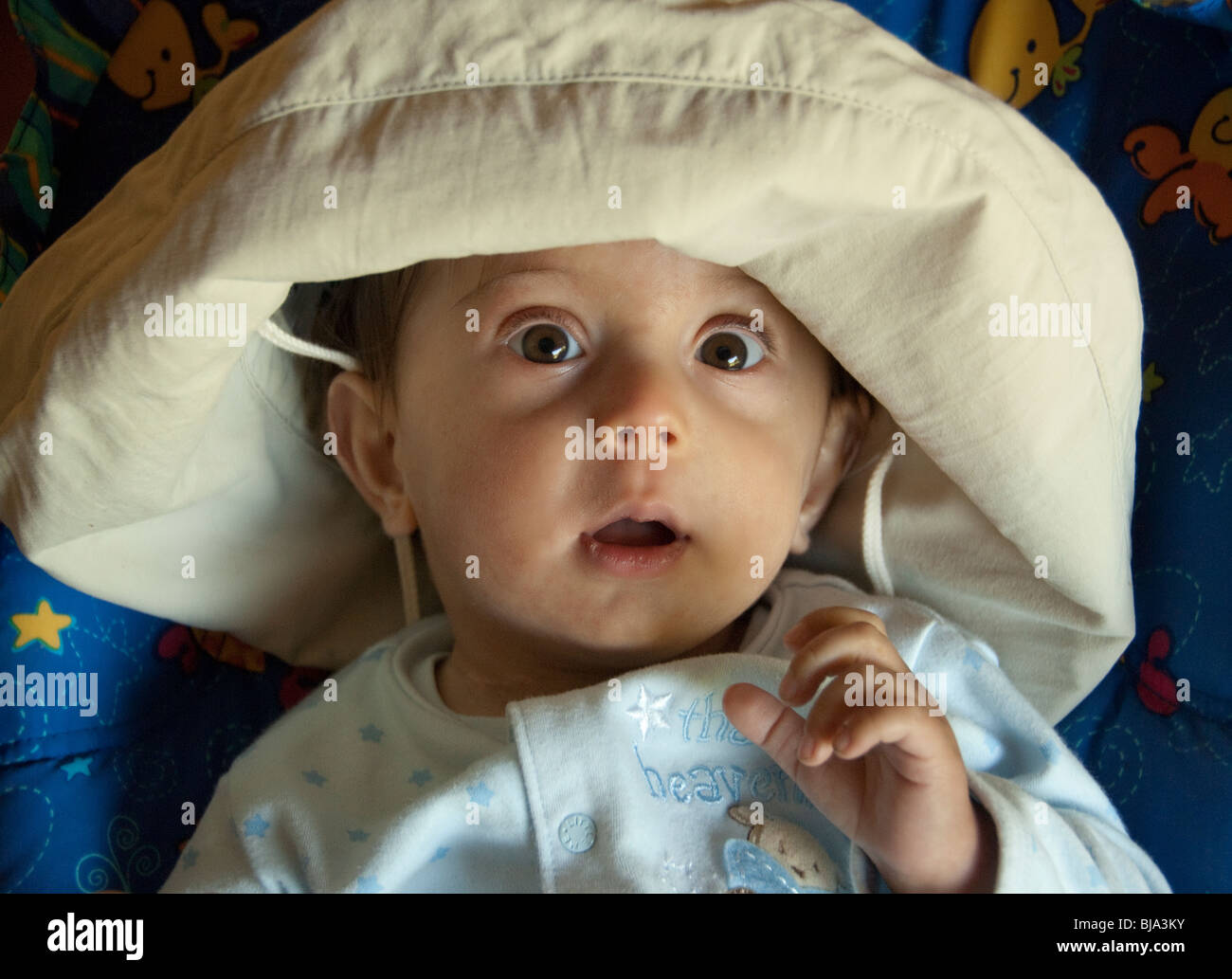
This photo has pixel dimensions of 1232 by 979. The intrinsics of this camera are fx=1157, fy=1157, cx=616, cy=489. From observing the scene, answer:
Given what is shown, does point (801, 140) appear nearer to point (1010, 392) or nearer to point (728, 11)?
point (728, 11)

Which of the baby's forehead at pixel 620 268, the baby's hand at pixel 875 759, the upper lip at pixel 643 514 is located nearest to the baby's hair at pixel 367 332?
the baby's forehead at pixel 620 268

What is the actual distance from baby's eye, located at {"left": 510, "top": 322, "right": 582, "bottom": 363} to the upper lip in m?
0.14

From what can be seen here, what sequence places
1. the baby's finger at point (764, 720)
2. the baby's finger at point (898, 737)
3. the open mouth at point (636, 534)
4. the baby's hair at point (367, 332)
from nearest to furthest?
1. the baby's finger at point (898, 737)
2. the baby's finger at point (764, 720)
3. the open mouth at point (636, 534)
4. the baby's hair at point (367, 332)

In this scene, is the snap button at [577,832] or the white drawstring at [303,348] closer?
the snap button at [577,832]

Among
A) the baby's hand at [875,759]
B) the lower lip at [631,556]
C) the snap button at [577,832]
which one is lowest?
the snap button at [577,832]

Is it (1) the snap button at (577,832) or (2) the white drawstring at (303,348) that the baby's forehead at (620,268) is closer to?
(2) the white drawstring at (303,348)

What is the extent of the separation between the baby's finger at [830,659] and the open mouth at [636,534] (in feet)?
0.64

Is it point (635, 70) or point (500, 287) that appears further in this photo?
point (500, 287)

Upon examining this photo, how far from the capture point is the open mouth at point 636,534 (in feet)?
3.17

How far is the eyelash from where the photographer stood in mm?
946

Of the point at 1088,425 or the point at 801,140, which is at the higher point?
the point at 801,140

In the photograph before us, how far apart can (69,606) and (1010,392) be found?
886 millimetres

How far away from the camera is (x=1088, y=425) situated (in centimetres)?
92
